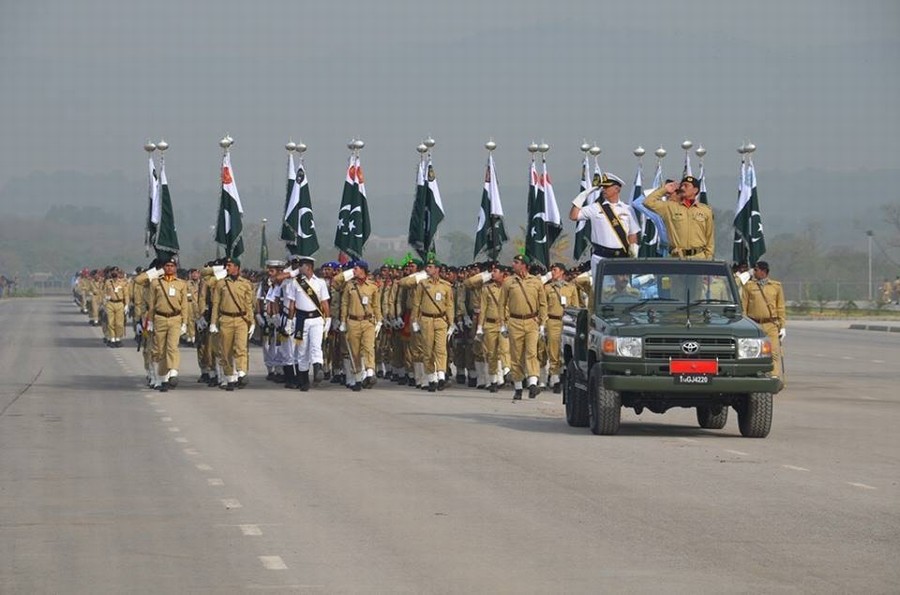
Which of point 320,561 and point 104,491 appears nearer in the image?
point 320,561

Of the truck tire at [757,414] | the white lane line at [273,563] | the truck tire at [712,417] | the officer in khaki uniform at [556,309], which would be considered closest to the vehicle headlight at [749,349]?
the truck tire at [757,414]

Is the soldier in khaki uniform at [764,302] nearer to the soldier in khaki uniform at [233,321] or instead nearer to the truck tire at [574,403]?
the truck tire at [574,403]

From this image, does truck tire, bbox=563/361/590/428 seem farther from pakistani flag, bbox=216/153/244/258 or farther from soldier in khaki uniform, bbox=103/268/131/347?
soldier in khaki uniform, bbox=103/268/131/347

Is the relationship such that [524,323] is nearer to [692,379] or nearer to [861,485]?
[692,379]

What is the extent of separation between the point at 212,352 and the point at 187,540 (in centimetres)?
1760

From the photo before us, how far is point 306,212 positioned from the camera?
34.8 metres

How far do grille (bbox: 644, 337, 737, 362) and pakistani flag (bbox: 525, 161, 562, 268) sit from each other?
1501 centimetres

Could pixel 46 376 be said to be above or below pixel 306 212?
below

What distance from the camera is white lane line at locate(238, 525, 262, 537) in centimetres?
1191

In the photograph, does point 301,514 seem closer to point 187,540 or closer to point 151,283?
point 187,540

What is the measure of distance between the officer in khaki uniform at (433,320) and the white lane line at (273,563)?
17.4 m

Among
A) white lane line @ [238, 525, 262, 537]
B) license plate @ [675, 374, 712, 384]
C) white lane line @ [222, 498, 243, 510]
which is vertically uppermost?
license plate @ [675, 374, 712, 384]

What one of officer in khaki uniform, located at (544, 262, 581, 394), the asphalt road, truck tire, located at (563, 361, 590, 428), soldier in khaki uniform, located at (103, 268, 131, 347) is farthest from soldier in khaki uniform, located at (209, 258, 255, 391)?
soldier in khaki uniform, located at (103, 268, 131, 347)

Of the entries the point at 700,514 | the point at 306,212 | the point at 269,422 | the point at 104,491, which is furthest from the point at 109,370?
the point at 700,514
